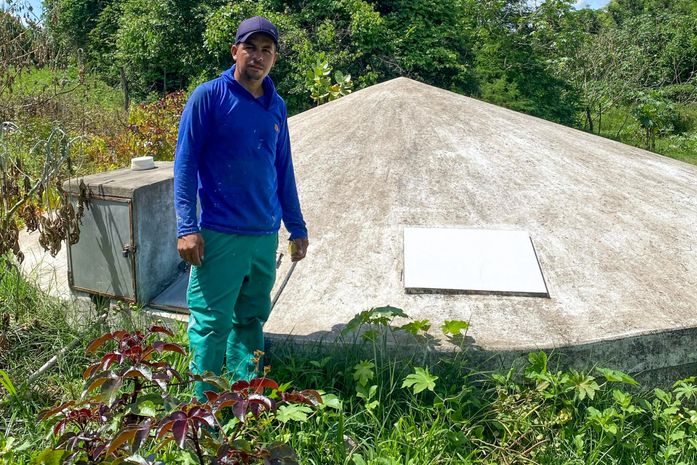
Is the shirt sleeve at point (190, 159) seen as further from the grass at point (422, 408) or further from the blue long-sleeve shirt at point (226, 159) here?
the grass at point (422, 408)

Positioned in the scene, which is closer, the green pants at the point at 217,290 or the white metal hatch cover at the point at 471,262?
the green pants at the point at 217,290

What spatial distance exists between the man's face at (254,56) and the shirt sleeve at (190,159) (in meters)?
0.19

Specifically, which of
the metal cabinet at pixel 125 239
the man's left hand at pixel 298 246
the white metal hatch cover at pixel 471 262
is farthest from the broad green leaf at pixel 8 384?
the white metal hatch cover at pixel 471 262

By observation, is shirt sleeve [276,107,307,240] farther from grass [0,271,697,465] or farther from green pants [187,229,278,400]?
grass [0,271,697,465]

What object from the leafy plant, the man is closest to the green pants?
the man

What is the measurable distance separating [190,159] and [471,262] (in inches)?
64.8

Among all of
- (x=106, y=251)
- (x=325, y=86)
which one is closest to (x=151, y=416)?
(x=106, y=251)

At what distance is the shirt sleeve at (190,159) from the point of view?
2.71 m

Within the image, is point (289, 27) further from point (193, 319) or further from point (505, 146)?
point (193, 319)

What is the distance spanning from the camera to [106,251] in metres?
3.57

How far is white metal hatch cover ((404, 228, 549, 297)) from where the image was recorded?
3.54 meters

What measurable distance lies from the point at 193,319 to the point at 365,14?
934cm

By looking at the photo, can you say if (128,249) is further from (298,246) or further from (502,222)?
(502,222)

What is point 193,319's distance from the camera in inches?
113
